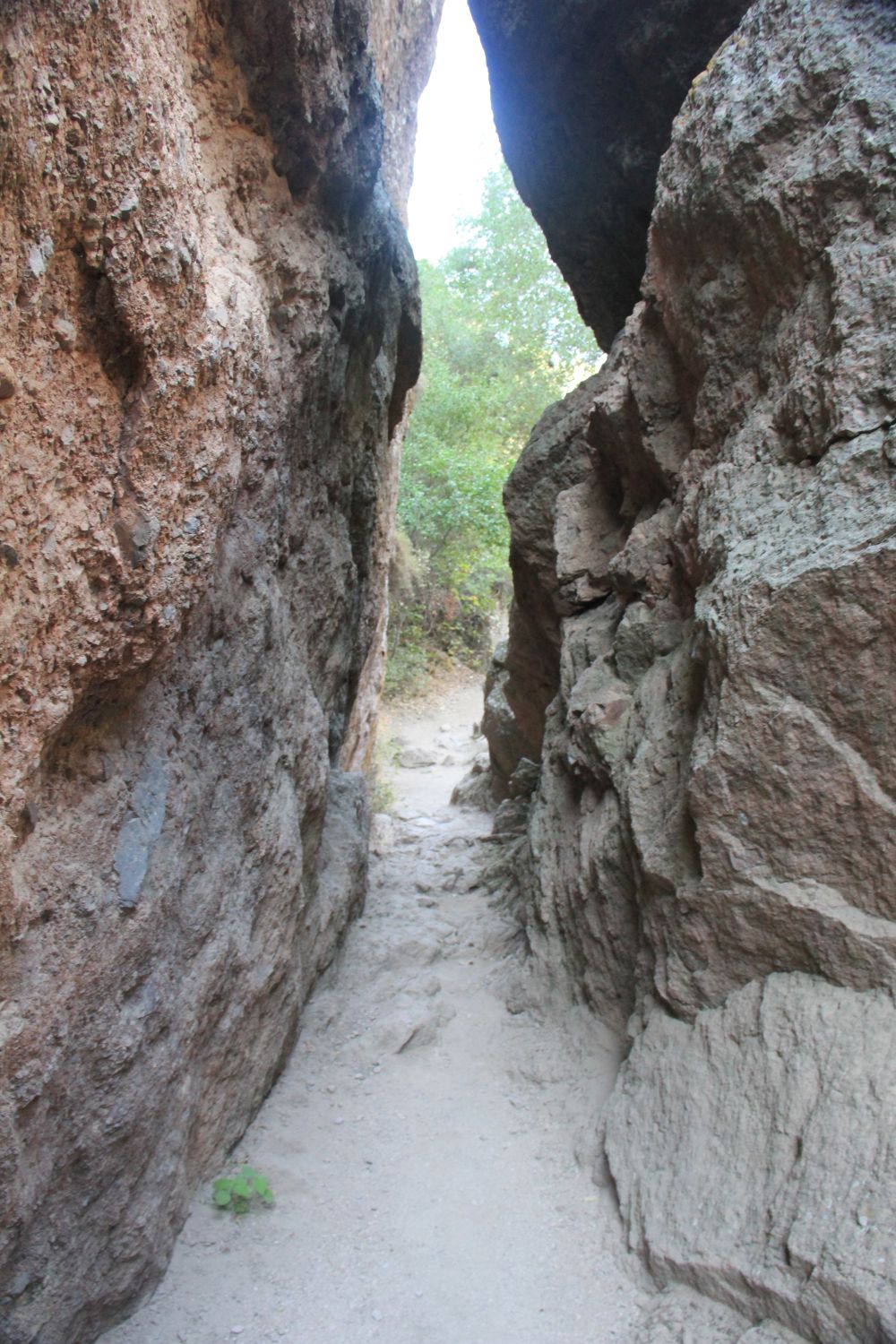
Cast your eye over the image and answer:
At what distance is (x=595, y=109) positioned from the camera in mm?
6293

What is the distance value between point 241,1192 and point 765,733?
2547 millimetres

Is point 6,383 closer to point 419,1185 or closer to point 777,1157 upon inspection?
point 777,1157

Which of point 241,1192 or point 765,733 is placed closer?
point 765,733

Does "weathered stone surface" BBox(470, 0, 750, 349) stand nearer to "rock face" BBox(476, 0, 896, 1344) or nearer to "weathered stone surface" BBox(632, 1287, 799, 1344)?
"rock face" BBox(476, 0, 896, 1344)

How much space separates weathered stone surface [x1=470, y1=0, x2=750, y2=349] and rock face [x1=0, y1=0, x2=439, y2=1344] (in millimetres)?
2489

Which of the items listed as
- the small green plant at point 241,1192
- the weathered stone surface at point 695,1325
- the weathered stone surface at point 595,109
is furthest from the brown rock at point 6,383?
the weathered stone surface at point 595,109

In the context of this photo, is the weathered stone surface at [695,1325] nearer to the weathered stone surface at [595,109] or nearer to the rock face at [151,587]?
the rock face at [151,587]

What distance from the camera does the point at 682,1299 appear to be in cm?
265

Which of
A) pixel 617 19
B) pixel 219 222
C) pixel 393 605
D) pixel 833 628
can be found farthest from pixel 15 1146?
pixel 393 605

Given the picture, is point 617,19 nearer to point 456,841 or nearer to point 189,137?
point 189,137

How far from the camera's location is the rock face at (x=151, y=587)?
2.03 m

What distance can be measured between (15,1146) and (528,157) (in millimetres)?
7548

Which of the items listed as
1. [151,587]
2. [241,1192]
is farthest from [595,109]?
[241,1192]

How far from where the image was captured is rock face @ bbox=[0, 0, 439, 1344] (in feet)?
6.66
